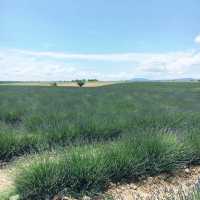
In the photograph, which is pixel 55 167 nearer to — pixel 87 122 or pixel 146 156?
pixel 146 156

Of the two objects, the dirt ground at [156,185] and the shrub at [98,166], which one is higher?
the shrub at [98,166]

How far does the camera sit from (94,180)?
19.5 ft

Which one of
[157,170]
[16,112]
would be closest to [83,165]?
[157,170]

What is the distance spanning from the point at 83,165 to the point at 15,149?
3089 millimetres

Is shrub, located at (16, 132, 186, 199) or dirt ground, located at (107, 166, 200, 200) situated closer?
shrub, located at (16, 132, 186, 199)

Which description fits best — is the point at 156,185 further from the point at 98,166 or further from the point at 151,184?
the point at 98,166

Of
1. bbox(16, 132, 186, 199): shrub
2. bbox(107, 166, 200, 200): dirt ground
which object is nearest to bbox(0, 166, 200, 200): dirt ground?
bbox(107, 166, 200, 200): dirt ground

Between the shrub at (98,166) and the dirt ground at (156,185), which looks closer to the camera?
the shrub at (98,166)

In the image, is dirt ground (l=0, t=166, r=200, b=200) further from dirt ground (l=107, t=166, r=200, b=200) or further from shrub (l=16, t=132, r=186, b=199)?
shrub (l=16, t=132, r=186, b=199)

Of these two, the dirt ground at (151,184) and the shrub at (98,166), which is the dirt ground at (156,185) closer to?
the dirt ground at (151,184)

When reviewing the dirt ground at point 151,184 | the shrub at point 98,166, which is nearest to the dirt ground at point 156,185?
the dirt ground at point 151,184

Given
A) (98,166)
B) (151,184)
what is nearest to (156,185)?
(151,184)

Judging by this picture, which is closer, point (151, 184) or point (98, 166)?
point (98, 166)

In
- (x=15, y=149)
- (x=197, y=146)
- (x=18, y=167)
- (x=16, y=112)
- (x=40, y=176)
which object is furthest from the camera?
(x=16, y=112)
